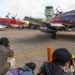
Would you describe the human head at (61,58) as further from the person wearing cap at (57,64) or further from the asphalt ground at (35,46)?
the asphalt ground at (35,46)

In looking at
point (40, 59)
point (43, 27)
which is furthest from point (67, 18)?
point (40, 59)

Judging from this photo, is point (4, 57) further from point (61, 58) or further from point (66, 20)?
point (66, 20)

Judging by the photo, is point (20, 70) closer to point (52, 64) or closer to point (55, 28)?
point (52, 64)

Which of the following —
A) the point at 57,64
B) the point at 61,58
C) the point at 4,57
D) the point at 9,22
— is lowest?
the point at 4,57

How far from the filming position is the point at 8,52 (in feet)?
11.0

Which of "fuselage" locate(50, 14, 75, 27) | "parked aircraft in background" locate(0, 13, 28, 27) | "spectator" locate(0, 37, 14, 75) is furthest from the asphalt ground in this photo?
"parked aircraft in background" locate(0, 13, 28, 27)

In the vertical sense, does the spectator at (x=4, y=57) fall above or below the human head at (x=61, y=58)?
below

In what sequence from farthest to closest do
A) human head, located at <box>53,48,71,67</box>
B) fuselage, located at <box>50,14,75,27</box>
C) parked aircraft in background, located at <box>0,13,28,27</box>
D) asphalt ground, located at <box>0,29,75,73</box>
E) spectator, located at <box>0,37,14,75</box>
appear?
parked aircraft in background, located at <box>0,13,28,27</box> < fuselage, located at <box>50,14,75,27</box> < asphalt ground, located at <box>0,29,75,73</box> < spectator, located at <box>0,37,14,75</box> < human head, located at <box>53,48,71,67</box>

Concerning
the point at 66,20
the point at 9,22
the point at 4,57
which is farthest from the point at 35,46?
the point at 9,22

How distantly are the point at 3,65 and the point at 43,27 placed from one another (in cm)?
1018

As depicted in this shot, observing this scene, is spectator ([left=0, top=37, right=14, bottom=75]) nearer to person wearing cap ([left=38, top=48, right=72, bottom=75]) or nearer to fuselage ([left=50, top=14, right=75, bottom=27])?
person wearing cap ([left=38, top=48, right=72, bottom=75])

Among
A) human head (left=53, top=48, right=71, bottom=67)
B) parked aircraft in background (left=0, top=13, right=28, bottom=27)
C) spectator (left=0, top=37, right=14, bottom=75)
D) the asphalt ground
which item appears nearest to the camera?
human head (left=53, top=48, right=71, bottom=67)

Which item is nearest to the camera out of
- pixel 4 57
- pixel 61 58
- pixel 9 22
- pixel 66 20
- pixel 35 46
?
pixel 61 58

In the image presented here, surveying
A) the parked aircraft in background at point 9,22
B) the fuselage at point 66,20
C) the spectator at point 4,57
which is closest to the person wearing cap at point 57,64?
the spectator at point 4,57
